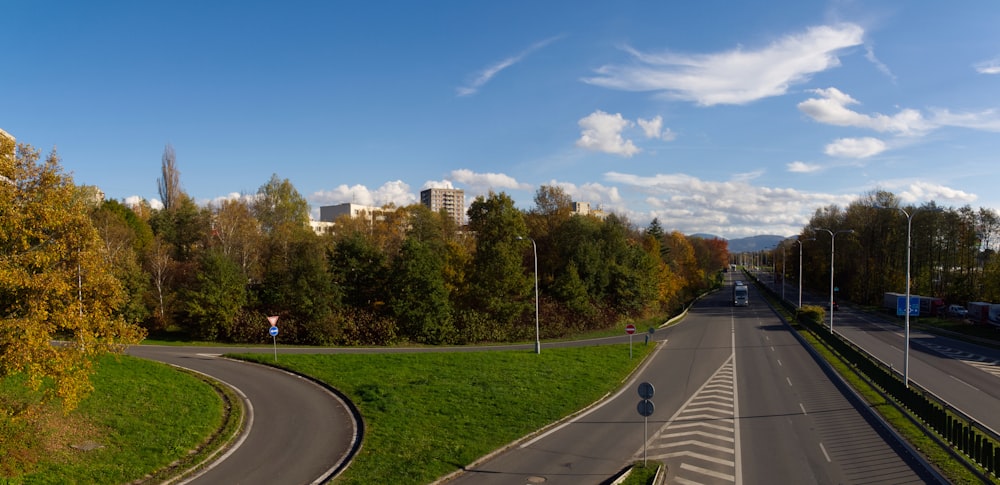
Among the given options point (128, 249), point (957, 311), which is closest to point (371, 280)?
point (128, 249)

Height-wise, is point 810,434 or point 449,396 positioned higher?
point 449,396

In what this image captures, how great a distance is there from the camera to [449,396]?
944 inches

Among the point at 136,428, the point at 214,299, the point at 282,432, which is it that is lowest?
the point at 282,432

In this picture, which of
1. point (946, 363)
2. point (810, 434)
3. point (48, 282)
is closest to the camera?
point (48, 282)

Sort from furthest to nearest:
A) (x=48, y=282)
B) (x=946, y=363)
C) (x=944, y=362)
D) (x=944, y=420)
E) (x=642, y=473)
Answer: (x=944, y=362) → (x=946, y=363) → (x=944, y=420) → (x=642, y=473) → (x=48, y=282)

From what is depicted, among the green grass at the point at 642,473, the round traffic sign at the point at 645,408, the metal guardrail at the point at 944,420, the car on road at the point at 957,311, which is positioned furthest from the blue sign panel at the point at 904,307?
the green grass at the point at 642,473

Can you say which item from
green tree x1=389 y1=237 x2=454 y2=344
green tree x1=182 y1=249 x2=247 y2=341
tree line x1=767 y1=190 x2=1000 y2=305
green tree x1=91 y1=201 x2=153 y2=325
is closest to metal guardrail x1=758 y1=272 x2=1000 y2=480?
green tree x1=389 y1=237 x2=454 y2=344

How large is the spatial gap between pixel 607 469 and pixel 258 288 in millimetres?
38312

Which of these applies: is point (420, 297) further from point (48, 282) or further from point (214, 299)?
point (48, 282)

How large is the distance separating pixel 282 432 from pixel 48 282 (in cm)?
921

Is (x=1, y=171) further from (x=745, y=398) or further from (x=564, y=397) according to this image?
(x=745, y=398)

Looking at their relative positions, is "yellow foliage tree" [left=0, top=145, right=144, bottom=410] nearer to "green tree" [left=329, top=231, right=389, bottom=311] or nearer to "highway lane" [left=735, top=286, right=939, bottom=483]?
"highway lane" [left=735, top=286, right=939, bottom=483]

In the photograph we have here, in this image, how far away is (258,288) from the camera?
4650 centimetres

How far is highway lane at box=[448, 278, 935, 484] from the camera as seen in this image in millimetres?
15961
